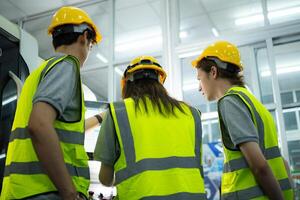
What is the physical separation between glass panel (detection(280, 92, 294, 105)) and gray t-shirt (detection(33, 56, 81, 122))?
2311mm

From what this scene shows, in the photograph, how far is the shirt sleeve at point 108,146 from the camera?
1.29 meters

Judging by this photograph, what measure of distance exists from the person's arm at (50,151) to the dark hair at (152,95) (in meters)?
0.36

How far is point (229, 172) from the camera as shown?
4.93 feet

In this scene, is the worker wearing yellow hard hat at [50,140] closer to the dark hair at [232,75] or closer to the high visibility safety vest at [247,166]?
the high visibility safety vest at [247,166]

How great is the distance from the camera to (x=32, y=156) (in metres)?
1.14

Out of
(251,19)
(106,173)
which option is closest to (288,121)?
(251,19)

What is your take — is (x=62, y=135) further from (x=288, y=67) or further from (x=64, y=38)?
(x=288, y=67)

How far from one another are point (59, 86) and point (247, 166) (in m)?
0.87

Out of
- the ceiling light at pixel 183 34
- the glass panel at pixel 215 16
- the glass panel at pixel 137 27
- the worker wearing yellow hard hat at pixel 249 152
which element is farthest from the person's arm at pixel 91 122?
the ceiling light at pixel 183 34

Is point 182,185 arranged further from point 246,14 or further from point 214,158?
point 246,14

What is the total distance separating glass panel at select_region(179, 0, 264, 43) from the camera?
3789mm

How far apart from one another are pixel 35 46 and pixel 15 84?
424 millimetres

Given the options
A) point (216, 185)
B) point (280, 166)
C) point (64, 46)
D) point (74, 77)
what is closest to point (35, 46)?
point (64, 46)

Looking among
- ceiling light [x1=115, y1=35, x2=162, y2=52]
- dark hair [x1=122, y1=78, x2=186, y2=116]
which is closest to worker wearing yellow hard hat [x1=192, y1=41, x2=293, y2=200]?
dark hair [x1=122, y1=78, x2=186, y2=116]
